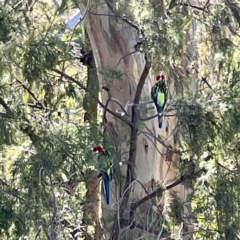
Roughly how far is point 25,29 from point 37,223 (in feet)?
4.06

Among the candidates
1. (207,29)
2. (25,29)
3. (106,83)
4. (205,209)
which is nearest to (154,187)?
(205,209)

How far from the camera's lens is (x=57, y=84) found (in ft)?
15.1

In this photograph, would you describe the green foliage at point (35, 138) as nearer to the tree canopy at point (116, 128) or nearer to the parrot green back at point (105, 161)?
the tree canopy at point (116, 128)

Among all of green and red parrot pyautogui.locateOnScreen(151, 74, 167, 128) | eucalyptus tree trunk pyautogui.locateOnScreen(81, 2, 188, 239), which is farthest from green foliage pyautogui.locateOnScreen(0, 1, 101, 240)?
green and red parrot pyautogui.locateOnScreen(151, 74, 167, 128)

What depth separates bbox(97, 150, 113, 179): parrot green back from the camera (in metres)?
3.87

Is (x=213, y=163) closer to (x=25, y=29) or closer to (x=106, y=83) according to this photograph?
(x=106, y=83)

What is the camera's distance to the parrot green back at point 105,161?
3871 millimetres

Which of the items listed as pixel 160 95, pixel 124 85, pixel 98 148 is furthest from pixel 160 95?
pixel 124 85

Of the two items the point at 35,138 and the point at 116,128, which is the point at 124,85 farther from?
the point at 35,138

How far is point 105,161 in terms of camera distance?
3.89 metres

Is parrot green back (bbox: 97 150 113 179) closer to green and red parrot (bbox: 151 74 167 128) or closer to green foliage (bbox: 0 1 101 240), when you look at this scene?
green foliage (bbox: 0 1 101 240)

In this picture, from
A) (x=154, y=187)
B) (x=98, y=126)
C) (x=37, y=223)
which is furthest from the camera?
(x=154, y=187)

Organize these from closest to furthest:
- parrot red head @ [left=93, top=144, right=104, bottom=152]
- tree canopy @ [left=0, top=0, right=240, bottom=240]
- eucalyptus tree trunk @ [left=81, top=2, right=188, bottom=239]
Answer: tree canopy @ [left=0, top=0, right=240, bottom=240]
parrot red head @ [left=93, top=144, right=104, bottom=152]
eucalyptus tree trunk @ [left=81, top=2, right=188, bottom=239]

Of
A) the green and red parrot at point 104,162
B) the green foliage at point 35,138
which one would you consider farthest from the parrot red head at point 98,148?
the green foliage at point 35,138
